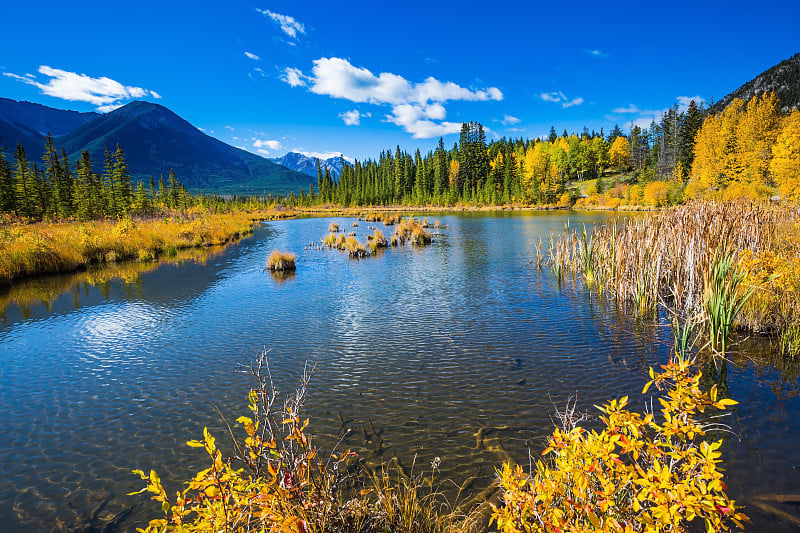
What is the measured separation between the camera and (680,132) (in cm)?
8819

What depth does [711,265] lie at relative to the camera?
966 cm

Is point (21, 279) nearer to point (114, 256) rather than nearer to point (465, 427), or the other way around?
point (114, 256)

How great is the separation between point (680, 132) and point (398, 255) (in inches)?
3719

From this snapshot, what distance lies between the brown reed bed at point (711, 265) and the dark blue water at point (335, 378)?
3.23 ft

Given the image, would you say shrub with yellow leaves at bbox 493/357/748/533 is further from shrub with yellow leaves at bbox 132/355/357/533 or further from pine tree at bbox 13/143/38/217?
pine tree at bbox 13/143/38/217

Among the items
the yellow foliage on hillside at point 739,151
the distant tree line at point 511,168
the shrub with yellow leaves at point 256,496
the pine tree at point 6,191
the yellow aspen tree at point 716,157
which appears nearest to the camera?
the shrub with yellow leaves at point 256,496

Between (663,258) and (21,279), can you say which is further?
(21,279)

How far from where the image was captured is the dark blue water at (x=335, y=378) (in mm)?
5926

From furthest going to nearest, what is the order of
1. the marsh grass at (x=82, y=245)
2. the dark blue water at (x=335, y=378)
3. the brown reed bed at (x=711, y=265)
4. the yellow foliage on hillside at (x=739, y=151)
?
the yellow foliage on hillside at (x=739, y=151), the marsh grass at (x=82, y=245), the brown reed bed at (x=711, y=265), the dark blue water at (x=335, y=378)

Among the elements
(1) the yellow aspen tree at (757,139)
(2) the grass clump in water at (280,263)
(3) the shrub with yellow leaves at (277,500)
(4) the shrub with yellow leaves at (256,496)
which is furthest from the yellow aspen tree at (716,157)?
(4) the shrub with yellow leaves at (256,496)

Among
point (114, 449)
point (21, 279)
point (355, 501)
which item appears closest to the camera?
point (355, 501)

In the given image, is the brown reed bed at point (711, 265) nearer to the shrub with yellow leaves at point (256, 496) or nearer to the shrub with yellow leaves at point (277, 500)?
the shrub with yellow leaves at point (277, 500)

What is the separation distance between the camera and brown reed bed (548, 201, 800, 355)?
8961 millimetres

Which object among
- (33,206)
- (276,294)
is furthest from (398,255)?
(33,206)
